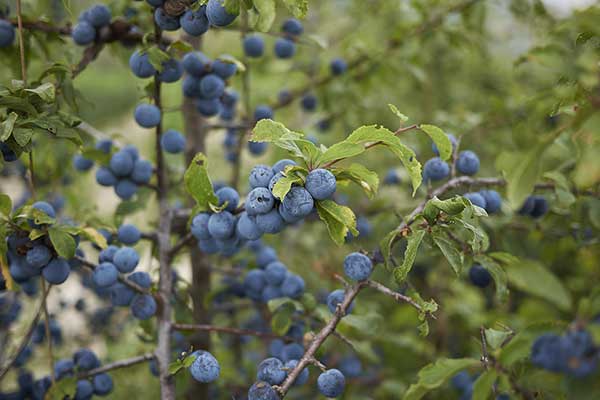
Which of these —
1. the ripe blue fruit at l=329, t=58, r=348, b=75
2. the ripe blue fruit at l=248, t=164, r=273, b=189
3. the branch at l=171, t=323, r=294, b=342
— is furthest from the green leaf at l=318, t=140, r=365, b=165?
the ripe blue fruit at l=329, t=58, r=348, b=75

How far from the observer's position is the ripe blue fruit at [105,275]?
3.86ft

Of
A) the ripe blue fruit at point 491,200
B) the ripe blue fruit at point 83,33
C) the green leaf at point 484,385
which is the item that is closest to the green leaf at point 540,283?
the green leaf at point 484,385

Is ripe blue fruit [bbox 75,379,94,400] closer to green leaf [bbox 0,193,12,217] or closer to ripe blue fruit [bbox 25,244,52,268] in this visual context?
ripe blue fruit [bbox 25,244,52,268]

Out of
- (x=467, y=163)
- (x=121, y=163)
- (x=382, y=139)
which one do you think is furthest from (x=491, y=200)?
(x=121, y=163)

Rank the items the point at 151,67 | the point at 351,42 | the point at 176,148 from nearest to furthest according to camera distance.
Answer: the point at 151,67, the point at 176,148, the point at 351,42

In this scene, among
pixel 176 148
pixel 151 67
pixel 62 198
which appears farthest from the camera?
pixel 62 198

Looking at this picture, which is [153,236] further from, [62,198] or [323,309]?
[62,198]

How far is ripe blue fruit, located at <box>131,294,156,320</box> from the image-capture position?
124 centimetres

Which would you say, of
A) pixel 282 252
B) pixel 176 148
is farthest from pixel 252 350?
pixel 176 148

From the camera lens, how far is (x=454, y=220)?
0.99 m

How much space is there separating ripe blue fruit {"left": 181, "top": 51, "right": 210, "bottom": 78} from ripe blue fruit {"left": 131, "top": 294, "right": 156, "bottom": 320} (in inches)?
20.8

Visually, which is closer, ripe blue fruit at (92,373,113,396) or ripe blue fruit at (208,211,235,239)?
ripe blue fruit at (208,211,235,239)

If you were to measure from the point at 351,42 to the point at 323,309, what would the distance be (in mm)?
1005

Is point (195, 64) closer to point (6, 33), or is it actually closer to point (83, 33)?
point (83, 33)
